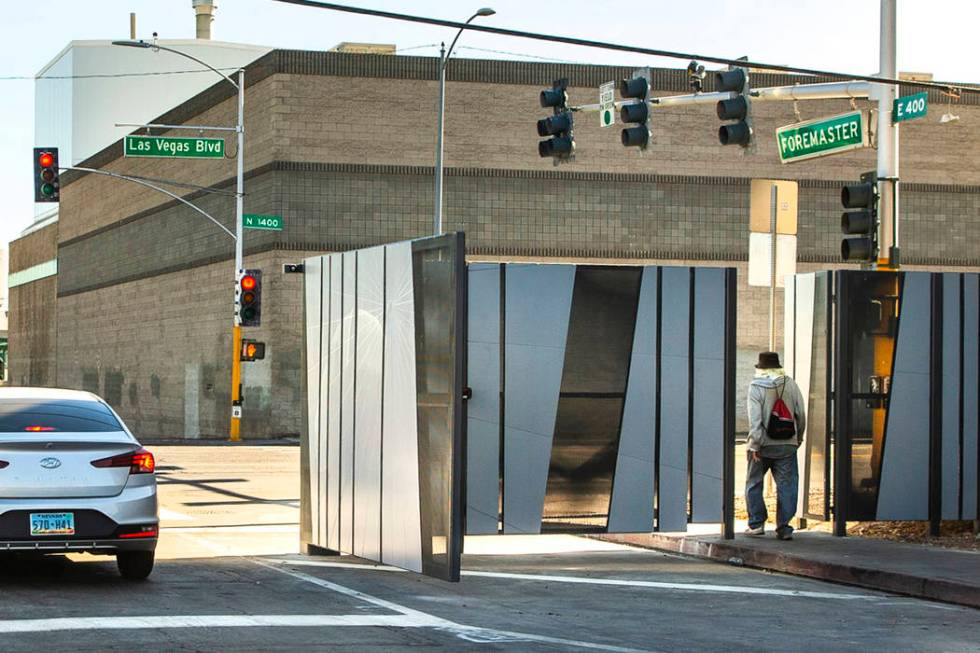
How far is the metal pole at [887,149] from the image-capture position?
16.9m

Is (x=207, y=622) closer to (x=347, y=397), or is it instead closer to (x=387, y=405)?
(x=387, y=405)

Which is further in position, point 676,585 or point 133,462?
point 676,585

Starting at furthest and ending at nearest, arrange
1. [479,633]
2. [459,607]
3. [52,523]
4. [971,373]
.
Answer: [971,373] < [52,523] < [459,607] < [479,633]

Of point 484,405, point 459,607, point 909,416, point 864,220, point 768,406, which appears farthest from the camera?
point 864,220

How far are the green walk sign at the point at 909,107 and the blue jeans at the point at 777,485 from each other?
4443 millimetres

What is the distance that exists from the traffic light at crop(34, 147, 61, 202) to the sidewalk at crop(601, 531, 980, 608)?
2129cm

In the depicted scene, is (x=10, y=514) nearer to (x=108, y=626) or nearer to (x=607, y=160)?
(x=108, y=626)

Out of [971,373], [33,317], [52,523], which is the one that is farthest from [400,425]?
[33,317]

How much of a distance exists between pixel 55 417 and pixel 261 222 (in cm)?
2551

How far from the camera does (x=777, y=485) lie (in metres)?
14.9

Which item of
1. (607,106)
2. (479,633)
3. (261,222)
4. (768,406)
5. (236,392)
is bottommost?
(479,633)

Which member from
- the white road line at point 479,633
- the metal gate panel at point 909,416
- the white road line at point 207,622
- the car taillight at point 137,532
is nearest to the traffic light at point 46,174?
the metal gate panel at point 909,416

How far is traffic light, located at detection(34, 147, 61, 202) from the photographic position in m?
33.2

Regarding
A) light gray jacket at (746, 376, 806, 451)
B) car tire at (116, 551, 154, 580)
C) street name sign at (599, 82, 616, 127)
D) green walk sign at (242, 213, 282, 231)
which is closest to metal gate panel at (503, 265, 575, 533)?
light gray jacket at (746, 376, 806, 451)
